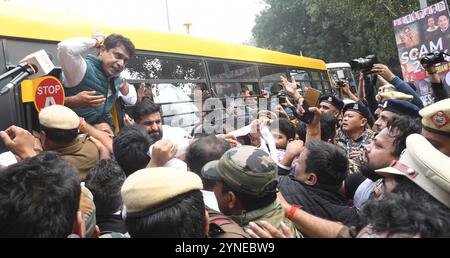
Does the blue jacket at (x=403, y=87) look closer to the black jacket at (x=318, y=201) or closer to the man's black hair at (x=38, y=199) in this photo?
the black jacket at (x=318, y=201)

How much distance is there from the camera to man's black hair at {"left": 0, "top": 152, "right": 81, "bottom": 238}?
104 centimetres

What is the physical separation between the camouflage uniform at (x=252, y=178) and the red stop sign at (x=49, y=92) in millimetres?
1546

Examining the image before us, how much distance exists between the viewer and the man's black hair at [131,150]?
220 centimetres

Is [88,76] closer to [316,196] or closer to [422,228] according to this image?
[316,196]

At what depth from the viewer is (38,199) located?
1.08 metres

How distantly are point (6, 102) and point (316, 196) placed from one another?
2.57 metres

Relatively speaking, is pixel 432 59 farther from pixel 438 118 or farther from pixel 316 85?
pixel 316 85

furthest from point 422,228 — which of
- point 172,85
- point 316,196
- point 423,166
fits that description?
point 172,85

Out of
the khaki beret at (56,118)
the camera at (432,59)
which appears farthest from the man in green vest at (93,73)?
the camera at (432,59)

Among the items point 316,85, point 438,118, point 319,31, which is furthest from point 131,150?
point 319,31

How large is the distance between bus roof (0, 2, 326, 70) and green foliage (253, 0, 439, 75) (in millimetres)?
11531

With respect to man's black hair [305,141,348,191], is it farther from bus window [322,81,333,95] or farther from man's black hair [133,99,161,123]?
bus window [322,81,333,95]

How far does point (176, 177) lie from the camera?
1253mm

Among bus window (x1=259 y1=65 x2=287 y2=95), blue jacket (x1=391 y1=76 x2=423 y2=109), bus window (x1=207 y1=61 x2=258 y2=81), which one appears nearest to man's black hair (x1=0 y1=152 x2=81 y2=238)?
blue jacket (x1=391 y1=76 x2=423 y2=109)
